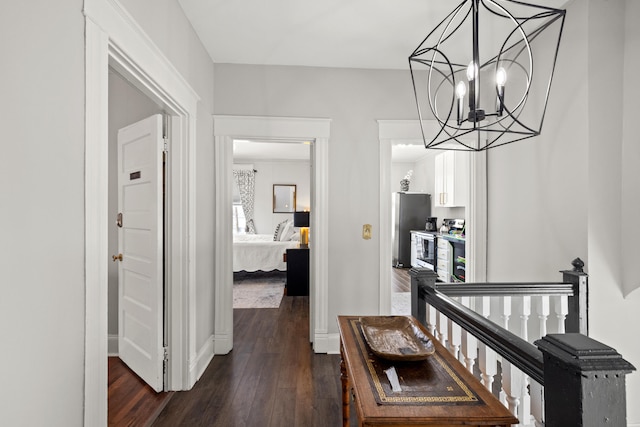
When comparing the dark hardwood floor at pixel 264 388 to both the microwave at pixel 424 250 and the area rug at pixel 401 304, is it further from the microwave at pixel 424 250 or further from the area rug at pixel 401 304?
the microwave at pixel 424 250

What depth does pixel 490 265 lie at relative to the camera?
3.05 meters

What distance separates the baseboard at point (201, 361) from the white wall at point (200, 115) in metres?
0.04

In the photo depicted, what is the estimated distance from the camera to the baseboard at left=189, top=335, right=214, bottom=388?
2332mm

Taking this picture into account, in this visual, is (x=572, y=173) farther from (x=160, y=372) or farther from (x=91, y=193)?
(x=160, y=372)

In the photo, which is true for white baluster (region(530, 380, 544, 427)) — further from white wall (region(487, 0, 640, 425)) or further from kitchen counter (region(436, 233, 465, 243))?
kitchen counter (region(436, 233, 465, 243))

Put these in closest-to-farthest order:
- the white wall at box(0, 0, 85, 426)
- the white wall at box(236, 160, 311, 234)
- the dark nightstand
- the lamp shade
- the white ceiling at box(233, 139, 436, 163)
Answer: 1. the white wall at box(0, 0, 85, 426)
2. the lamp shade
3. the dark nightstand
4. the white ceiling at box(233, 139, 436, 163)
5. the white wall at box(236, 160, 311, 234)

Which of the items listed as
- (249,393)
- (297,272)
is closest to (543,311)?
(249,393)

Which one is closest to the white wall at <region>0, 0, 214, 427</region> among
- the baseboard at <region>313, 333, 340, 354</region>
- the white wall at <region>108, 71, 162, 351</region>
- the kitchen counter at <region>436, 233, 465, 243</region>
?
the white wall at <region>108, 71, 162, 351</region>

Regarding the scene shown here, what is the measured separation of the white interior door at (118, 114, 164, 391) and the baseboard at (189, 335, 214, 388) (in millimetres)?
205

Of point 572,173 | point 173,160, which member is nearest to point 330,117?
point 173,160

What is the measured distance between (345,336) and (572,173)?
1.94 meters

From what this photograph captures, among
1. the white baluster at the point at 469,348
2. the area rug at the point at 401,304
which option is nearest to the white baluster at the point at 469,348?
the white baluster at the point at 469,348

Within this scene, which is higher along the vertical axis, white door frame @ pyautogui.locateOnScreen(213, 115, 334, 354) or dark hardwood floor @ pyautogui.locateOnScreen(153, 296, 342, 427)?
white door frame @ pyautogui.locateOnScreen(213, 115, 334, 354)

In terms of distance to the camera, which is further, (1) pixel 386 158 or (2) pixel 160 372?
(1) pixel 386 158
